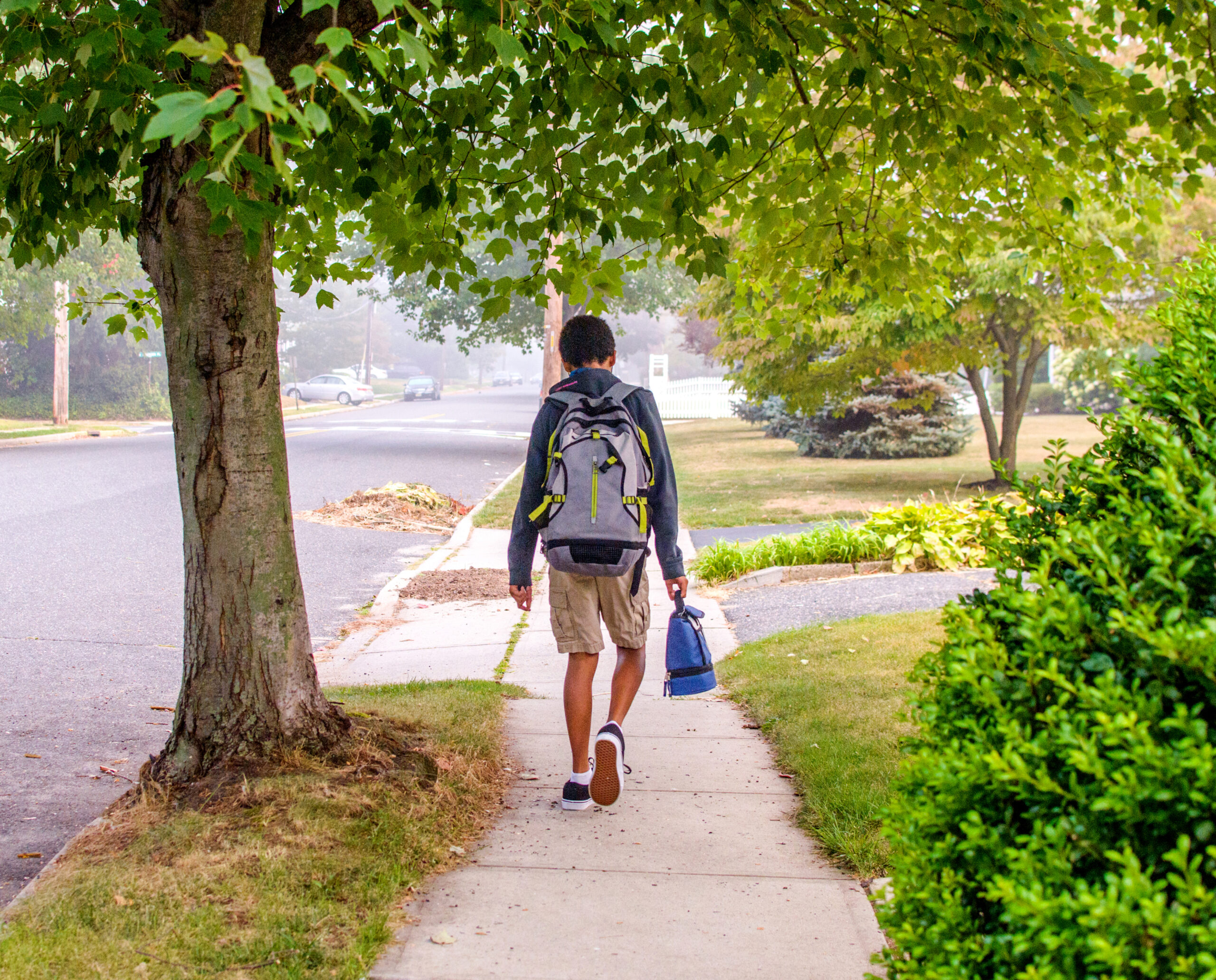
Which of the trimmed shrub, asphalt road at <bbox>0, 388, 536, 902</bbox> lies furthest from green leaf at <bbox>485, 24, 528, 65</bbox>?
the trimmed shrub

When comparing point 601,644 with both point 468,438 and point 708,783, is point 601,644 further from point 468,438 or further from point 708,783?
point 468,438

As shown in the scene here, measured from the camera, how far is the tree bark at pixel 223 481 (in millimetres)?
3916

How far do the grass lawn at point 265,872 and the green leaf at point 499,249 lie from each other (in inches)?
87.0

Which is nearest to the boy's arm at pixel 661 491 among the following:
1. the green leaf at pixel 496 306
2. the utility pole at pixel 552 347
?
the green leaf at pixel 496 306

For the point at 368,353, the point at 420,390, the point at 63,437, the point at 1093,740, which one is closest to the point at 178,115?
the point at 1093,740

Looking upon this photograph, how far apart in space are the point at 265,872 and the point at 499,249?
2942 mm

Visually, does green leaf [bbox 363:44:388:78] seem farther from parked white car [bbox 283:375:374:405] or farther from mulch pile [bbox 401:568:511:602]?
parked white car [bbox 283:375:374:405]

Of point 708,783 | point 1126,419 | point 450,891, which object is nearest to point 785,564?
point 708,783

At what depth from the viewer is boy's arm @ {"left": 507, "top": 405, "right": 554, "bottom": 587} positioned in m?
4.28

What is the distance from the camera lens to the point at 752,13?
4277 millimetres

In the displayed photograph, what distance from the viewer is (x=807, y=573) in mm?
9398

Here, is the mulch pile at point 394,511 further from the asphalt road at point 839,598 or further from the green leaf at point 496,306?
the green leaf at point 496,306

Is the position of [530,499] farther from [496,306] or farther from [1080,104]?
[1080,104]

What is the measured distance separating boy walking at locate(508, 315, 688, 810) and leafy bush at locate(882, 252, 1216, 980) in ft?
6.76
